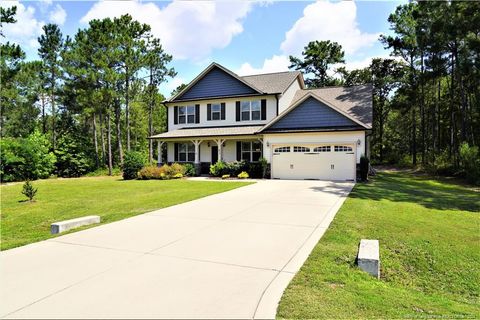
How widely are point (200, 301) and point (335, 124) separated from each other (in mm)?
17061

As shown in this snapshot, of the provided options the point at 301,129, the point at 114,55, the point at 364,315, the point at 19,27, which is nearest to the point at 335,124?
the point at 301,129

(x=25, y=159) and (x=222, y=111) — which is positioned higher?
(x=222, y=111)

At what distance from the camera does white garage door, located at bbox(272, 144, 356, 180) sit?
18.4 m

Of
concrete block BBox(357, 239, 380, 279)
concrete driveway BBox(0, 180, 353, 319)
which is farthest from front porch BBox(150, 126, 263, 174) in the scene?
concrete block BBox(357, 239, 380, 279)

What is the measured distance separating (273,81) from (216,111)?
17.1 ft

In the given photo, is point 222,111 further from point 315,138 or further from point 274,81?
point 315,138

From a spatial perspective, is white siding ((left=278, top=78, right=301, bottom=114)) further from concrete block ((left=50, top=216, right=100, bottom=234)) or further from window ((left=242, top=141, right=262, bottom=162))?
concrete block ((left=50, top=216, right=100, bottom=234))

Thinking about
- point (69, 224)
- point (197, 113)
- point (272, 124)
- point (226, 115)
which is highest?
point (197, 113)

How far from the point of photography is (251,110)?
23.7 m

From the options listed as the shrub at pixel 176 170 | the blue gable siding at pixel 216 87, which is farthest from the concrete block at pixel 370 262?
the blue gable siding at pixel 216 87

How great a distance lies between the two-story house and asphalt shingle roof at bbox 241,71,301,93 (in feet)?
0.10

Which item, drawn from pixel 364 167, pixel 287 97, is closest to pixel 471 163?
pixel 364 167

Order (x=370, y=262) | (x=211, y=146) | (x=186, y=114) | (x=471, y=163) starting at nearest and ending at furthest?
(x=370, y=262) < (x=471, y=163) < (x=211, y=146) < (x=186, y=114)

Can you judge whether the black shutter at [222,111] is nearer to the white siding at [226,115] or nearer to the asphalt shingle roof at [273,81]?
the white siding at [226,115]
